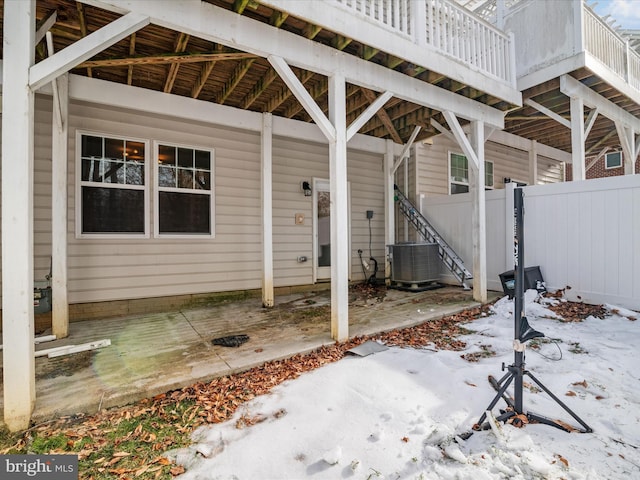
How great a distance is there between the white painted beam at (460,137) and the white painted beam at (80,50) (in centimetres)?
412

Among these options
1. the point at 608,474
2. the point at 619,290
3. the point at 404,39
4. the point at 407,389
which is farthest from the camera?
the point at 619,290

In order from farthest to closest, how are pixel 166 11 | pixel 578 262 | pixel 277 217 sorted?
pixel 277 217
pixel 578 262
pixel 166 11

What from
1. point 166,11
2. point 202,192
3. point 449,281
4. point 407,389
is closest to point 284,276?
point 202,192

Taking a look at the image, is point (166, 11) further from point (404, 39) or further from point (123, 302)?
point (123, 302)

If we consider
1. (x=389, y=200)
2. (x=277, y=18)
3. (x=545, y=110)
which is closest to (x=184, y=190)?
(x=277, y=18)

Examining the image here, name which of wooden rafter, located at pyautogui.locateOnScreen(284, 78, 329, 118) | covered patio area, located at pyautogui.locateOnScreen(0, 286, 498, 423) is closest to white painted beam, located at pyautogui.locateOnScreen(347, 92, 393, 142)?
wooden rafter, located at pyautogui.locateOnScreen(284, 78, 329, 118)

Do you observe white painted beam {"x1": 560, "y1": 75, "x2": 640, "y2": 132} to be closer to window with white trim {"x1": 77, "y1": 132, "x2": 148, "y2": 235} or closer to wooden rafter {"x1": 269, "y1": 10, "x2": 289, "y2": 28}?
wooden rafter {"x1": 269, "y1": 10, "x2": 289, "y2": 28}

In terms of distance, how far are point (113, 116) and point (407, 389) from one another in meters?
5.12

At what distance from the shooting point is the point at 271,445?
1910mm

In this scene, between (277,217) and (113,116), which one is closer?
(113,116)

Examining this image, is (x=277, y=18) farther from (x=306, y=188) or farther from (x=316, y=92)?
(x=306, y=188)

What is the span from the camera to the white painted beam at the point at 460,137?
4.89 meters

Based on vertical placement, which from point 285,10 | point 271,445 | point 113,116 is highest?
point 285,10

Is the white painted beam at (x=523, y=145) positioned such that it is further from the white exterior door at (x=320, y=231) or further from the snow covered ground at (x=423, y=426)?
the snow covered ground at (x=423, y=426)
